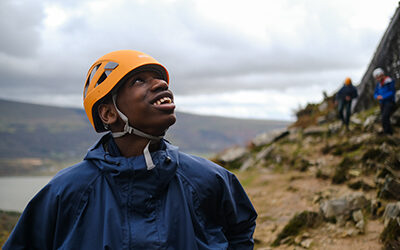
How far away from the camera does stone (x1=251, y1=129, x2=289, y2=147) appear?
16.3 metres

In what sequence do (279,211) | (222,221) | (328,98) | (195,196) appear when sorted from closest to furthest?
(195,196)
(222,221)
(279,211)
(328,98)

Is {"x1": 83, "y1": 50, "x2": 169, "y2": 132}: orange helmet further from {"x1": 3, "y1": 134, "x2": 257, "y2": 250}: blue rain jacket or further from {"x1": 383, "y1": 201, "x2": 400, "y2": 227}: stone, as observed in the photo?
{"x1": 383, "y1": 201, "x2": 400, "y2": 227}: stone

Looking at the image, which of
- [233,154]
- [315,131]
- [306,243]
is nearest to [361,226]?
[306,243]

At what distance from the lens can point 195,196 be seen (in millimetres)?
2172

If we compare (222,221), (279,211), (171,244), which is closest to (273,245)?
(279,211)

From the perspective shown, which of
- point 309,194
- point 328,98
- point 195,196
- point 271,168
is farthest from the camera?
point 328,98

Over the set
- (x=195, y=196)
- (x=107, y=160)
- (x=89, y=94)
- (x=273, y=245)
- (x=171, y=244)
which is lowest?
(x=273, y=245)

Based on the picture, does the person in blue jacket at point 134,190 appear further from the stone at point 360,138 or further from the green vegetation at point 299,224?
the stone at point 360,138

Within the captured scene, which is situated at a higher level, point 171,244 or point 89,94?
point 89,94

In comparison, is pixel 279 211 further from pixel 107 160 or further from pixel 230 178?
pixel 107 160

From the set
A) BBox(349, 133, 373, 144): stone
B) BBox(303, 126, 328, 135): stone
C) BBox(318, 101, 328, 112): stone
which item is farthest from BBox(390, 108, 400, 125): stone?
BBox(318, 101, 328, 112): stone

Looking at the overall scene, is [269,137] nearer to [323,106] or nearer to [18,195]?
[323,106]

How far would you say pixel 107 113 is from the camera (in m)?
2.37

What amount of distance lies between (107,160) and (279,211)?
6556mm
